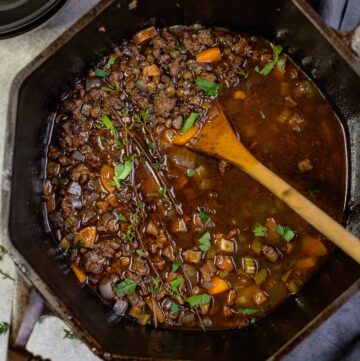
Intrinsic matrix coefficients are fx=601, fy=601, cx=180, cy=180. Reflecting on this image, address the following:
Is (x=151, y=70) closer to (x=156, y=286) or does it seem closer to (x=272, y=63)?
(x=272, y=63)

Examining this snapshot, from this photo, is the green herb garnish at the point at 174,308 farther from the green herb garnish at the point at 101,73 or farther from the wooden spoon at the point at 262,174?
the green herb garnish at the point at 101,73

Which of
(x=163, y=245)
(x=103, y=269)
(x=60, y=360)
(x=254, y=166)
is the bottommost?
(x=60, y=360)

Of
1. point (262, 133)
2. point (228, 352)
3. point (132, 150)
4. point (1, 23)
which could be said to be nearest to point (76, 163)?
point (132, 150)

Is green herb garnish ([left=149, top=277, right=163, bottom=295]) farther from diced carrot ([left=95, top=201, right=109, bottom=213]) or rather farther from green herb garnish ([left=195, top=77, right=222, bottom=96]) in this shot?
green herb garnish ([left=195, top=77, right=222, bottom=96])

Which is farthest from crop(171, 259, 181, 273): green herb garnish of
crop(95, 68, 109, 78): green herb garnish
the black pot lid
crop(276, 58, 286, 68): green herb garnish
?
the black pot lid

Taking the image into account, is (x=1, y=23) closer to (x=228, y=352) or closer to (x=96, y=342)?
(x=96, y=342)

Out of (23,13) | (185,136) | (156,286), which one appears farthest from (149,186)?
(23,13)

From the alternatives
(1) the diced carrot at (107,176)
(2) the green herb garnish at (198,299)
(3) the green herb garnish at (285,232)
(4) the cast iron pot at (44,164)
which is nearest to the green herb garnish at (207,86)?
(4) the cast iron pot at (44,164)
